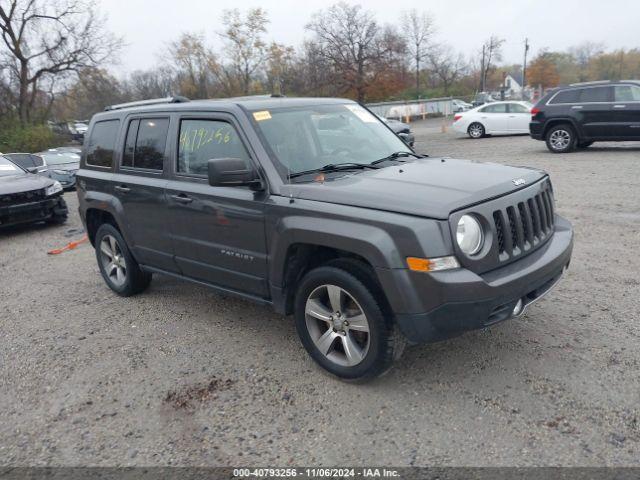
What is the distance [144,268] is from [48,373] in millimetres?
1391

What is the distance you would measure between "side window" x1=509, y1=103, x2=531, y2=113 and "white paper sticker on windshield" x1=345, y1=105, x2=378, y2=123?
1706 centimetres

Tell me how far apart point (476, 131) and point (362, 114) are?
1762 cm

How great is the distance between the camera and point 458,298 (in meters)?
2.96

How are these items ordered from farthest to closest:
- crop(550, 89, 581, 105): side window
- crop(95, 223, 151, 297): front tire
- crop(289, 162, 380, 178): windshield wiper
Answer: crop(550, 89, 581, 105): side window
crop(95, 223, 151, 297): front tire
crop(289, 162, 380, 178): windshield wiper

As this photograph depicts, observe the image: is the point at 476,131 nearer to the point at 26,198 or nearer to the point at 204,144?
the point at 26,198

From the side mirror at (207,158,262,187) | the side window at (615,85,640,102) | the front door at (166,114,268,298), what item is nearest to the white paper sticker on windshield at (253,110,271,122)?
the front door at (166,114,268,298)

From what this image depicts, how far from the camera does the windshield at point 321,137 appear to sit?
389 centimetres

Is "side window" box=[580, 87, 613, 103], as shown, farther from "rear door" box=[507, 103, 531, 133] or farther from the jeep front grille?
the jeep front grille

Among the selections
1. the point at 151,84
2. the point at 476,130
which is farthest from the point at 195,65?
the point at 476,130

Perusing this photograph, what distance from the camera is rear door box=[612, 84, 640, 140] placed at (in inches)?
493

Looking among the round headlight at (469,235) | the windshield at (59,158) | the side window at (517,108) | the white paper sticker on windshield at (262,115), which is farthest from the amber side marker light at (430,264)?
the side window at (517,108)

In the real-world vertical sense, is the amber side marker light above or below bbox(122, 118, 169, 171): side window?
below

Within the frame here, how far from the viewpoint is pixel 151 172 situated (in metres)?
4.67

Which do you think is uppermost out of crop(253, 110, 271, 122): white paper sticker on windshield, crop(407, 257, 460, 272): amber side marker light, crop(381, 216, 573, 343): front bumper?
crop(253, 110, 271, 122): white paper sticker on windshield
